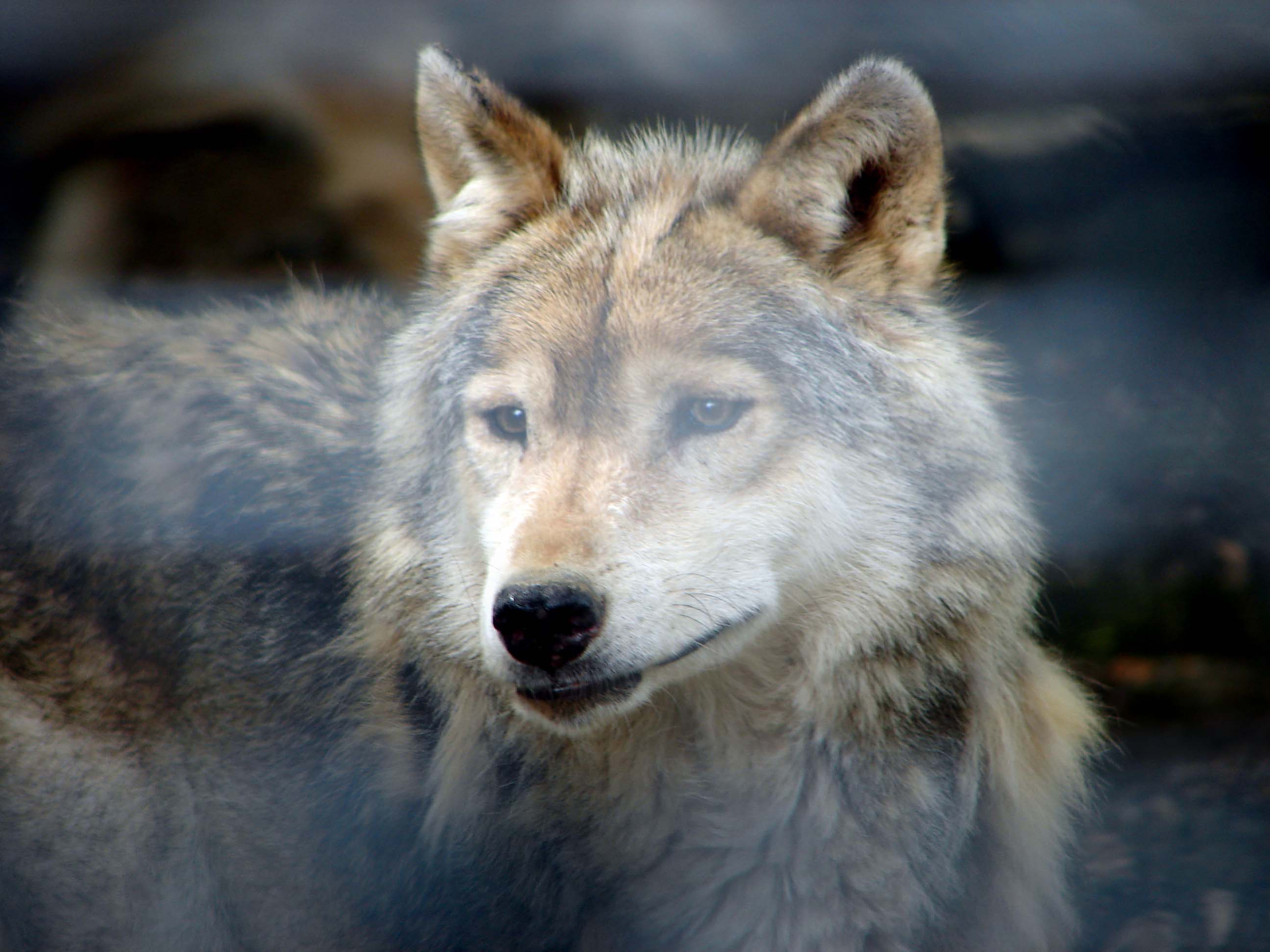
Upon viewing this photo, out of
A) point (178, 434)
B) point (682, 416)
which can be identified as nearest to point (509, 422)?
point (682, 416)

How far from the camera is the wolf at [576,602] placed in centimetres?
228

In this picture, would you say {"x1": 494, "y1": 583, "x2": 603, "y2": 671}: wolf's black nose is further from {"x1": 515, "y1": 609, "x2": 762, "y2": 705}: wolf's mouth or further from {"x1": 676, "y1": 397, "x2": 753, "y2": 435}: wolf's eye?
{"x1": 676, "y1": 397, "x2": 753, "y2": 435}: wolf's eye

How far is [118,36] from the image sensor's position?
4.30 meters

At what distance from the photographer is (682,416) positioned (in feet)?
7.51

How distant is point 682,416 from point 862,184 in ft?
2.17

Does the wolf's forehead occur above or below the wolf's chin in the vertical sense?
above

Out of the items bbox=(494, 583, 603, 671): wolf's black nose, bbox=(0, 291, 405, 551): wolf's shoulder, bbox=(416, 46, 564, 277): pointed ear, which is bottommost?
bbox=(494, 583, 603, 671): wolf's black nose

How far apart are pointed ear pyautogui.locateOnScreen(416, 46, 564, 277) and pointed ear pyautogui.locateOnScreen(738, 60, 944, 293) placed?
502 millimetres

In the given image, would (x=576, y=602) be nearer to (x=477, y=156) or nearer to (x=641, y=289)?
(x=641, y=289)

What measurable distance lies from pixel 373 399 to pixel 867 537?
135 cm

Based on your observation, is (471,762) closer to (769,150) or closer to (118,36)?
(769,150)

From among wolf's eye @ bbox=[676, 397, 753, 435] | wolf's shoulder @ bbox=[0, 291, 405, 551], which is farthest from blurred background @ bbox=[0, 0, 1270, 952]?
wolf's eye @ bbox=[676, 397, 753, 435]

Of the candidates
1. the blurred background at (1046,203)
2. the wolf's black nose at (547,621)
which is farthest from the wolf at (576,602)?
the blurred background at (1046,203)

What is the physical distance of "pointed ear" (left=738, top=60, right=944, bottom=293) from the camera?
2.32m
